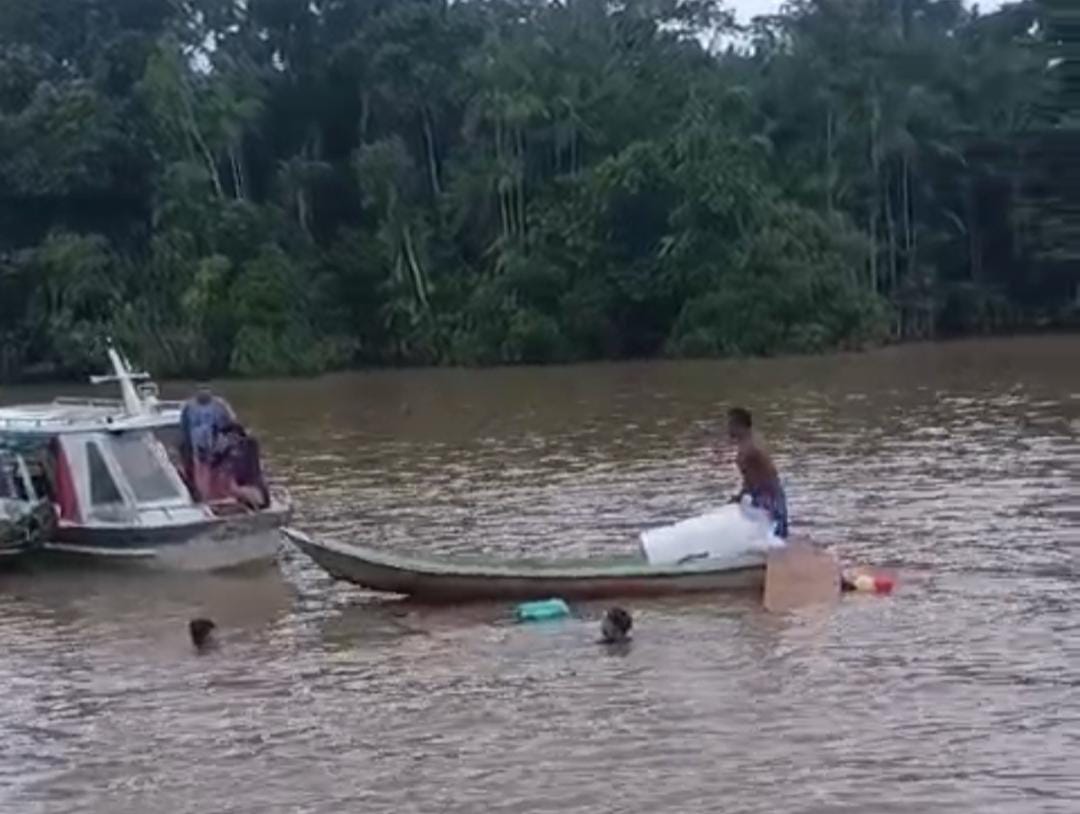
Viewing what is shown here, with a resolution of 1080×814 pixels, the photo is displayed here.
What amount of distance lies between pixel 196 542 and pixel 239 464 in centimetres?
130

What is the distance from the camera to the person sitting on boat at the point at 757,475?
1389 cm

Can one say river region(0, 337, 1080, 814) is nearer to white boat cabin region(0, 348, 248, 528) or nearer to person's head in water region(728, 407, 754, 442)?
white boat cabin region(0, 348, 248, 528)

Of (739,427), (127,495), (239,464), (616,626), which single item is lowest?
(616,626)

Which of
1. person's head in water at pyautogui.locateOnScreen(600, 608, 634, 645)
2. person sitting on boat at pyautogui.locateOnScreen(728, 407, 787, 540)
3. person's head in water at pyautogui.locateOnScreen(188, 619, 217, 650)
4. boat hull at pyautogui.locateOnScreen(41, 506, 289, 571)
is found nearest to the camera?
person's head in water at pyautogui.locateOnScreen(600, 608, 634, 645)

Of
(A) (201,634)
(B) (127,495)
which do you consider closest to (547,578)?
(A) (201,634)

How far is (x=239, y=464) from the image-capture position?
1777cm

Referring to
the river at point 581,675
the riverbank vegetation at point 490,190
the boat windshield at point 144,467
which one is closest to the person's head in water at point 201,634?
the river at point 581,675

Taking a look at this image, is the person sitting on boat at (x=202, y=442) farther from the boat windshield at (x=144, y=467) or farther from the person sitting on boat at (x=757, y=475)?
the person sitting on boat at (x=757, y=475)

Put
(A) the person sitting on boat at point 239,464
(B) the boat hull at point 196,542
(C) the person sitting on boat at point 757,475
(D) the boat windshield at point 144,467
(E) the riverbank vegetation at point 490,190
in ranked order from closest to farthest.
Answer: (C) the person sitting on boat at point 757,475
(B) the boat hull at point 196,542
(D) the boat windshield at point 144,467
(A) the person sitting on boat at point 239,464
(E) the riverbank vegetation at point 490,190

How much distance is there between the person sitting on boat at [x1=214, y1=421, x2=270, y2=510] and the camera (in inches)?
690

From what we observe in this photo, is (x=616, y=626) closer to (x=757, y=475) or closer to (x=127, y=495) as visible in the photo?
(x=757, y=475)

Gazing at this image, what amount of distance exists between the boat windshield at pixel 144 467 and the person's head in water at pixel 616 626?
620 centimetres

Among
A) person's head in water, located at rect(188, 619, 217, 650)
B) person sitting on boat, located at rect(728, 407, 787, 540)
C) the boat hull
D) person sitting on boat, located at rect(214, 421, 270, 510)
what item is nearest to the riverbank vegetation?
person sitting on boat, located at rect(214, 421, 270, 510)

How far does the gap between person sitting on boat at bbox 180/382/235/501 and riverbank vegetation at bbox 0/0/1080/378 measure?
35126 mm
